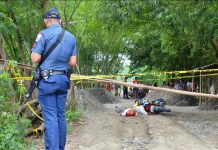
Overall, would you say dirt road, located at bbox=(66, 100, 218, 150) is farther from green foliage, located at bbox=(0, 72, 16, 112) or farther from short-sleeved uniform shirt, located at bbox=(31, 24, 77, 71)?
short-sleeved uniform shirt, located at bbox=(31, 24, 77, 71)

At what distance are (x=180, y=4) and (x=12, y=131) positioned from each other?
7682 mm

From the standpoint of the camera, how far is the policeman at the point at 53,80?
5.06 m

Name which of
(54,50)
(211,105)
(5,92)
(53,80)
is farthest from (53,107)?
(211,105)

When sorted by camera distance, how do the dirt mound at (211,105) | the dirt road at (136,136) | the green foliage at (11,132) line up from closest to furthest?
the green foliage at (11,132)
the dirt road at (136,136)
the dirt mound at (211,105)

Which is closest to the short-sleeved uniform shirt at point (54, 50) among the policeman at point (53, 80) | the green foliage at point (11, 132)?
the policeman at point (53, 80)

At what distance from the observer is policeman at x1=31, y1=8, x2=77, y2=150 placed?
5.06 m

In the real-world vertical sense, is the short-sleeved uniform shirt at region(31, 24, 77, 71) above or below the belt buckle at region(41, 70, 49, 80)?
above

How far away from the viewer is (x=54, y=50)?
5109 mm

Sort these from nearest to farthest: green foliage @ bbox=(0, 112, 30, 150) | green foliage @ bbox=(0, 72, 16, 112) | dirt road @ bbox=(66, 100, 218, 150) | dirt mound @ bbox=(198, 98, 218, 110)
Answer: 1. green foliage @ bbox=(0, 112, 30, 150)
2. green foliage @ bbox=(0, 72, 16, 112)
3. dirt road @ bbox=(66, 100, 218, 150)
4. dirt mound @ bbox=(198, 98, 218, 110)

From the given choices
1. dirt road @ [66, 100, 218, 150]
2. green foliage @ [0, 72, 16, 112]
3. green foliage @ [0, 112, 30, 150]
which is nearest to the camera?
green foliage @ [0, 112, 30, 150]

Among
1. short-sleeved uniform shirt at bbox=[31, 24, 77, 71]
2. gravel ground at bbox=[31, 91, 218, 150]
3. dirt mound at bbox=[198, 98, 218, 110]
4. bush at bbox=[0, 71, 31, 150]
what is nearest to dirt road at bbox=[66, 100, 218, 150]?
gravel ground at bbox=[31, 91, 218, 150]

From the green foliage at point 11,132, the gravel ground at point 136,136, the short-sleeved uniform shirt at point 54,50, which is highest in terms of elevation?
the short-sleeved uniform shirt at point 54,50

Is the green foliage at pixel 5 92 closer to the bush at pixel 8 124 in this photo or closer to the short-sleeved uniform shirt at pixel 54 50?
the bush at pixel 8 124

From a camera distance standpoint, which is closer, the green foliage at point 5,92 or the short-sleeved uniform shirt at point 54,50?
the short-sleeved uniform shirt at point 54,50
